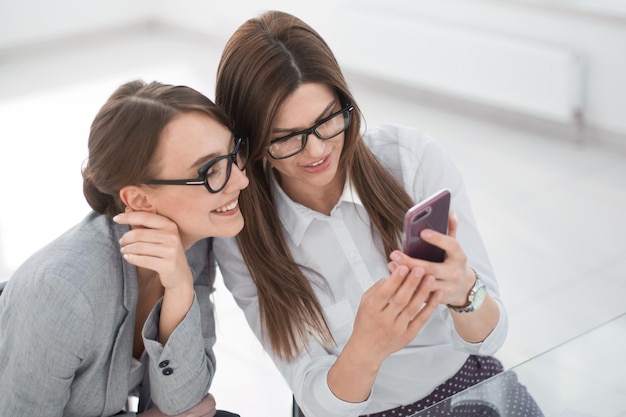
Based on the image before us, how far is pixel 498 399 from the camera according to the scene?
1.88 metres

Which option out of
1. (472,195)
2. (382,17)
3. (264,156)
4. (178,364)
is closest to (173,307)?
(178,364)

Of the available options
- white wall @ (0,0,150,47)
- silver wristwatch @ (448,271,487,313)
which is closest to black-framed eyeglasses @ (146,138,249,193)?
silver wristwatch @ (448,271,487,313)

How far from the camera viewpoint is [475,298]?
1.92 m

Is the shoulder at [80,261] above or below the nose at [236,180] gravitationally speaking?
below

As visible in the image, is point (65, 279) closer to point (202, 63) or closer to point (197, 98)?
point (197, 98)

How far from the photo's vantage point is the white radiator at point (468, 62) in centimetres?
514

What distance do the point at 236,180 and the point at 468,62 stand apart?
394cm

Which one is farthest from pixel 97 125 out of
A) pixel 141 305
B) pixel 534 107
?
pixel 534 107

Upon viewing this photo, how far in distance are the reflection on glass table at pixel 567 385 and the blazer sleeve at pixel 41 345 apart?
0.65m

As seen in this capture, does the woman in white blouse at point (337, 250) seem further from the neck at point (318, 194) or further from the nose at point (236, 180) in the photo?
the nose at point (236, 180)

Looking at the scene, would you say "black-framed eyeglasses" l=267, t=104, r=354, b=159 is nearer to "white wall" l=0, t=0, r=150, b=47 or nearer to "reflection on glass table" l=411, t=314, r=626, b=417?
"reflection on glass table" l=411, t=314, r=626, b=417

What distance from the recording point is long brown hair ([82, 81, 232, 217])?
1.80 m

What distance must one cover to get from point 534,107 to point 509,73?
24cm

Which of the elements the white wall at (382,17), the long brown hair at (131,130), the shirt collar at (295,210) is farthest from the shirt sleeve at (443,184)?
the white wall at (382,17)
